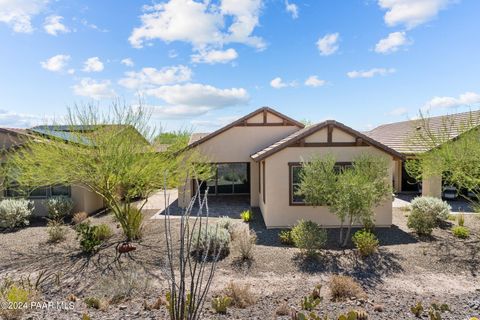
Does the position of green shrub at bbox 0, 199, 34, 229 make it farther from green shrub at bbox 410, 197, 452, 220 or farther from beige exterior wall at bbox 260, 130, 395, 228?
green shrub at bbox 410, 197, 452, 220

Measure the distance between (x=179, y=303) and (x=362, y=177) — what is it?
843 centimetres

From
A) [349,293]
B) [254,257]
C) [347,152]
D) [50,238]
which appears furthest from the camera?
[347,152]

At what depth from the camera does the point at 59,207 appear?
15188 millimetres

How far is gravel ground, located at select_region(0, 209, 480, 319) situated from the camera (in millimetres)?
6105

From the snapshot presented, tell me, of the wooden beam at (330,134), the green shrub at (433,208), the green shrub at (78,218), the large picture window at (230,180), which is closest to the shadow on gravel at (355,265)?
the green shrub at (433,208)

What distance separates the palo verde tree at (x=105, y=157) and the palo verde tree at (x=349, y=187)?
5.97 meters

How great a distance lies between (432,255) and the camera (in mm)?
9969

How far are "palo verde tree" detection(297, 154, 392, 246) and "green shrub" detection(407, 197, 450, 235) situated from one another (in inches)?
73.5

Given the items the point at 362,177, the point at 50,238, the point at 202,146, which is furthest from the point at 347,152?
the point at 50,238

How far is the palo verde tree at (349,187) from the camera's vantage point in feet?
33.6

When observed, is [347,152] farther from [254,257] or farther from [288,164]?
[254,257]

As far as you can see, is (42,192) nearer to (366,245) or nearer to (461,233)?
(366,245)

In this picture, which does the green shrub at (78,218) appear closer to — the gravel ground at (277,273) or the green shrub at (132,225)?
the gravel ground at (277,273)

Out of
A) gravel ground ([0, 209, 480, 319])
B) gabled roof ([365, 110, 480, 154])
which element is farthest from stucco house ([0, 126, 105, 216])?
gabled roof ([365, 110, 480, 154])
